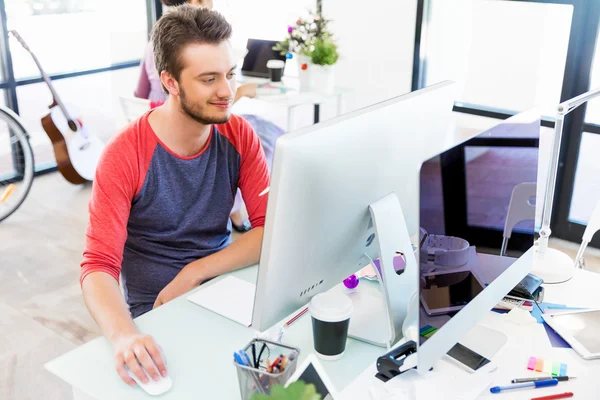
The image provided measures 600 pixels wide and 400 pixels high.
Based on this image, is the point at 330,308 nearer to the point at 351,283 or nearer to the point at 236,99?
the point at 351,283

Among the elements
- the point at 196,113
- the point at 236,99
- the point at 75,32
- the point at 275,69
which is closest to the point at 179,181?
the point at 196,113

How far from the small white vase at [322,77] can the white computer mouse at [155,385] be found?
8.52 feet

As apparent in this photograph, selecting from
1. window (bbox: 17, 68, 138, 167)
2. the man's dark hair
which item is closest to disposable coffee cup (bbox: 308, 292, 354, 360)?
the man's dark hair

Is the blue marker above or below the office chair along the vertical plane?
below

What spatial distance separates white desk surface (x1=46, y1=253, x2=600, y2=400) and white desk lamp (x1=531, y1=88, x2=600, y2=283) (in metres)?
0.24

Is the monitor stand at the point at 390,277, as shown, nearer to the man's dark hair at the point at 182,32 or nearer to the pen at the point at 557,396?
the pen at the point at 557,396

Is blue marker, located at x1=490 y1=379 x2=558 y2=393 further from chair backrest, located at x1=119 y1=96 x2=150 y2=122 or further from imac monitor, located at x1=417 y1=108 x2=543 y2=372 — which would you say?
chair backrest, located at x1=119 y1=96 x2=150 y2=122

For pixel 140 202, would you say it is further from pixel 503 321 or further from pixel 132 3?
pixel 132 3

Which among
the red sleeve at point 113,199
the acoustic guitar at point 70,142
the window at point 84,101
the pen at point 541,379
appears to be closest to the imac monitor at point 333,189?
the pen at point 541,379

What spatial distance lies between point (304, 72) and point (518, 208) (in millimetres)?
2460

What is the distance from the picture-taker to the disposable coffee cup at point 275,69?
3.64m

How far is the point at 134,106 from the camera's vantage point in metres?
3.36

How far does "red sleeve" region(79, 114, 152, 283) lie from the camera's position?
1.41 meters

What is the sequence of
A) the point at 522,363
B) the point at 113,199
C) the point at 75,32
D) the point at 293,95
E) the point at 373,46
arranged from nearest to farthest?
the point at 522,363, the point at 113,199, the point at 293,95, the point at 373,46, the point at 75,32
